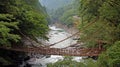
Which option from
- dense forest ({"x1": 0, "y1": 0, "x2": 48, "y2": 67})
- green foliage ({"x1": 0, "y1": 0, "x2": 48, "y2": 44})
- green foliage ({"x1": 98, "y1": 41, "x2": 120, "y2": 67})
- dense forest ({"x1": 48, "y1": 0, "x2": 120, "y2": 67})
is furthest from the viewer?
green foliage ({"x1": 0, "y1": 0, "x2": 48, "y2": 44})

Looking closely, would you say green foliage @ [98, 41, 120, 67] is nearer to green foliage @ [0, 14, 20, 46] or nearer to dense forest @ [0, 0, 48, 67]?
green foliage @ [0, 14, 20, 46]

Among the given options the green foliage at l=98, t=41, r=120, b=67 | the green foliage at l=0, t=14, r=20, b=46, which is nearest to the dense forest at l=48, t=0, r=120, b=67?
the green foliage at l=98, t=41, r=120, b=67

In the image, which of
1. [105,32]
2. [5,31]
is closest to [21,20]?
[5,31]

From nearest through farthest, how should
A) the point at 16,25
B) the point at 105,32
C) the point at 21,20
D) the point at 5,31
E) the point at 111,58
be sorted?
1. the point at 111,58
2. the point at 5,31
3. the point at 16,25
4. the point at 105,32
5. the point at 21,20

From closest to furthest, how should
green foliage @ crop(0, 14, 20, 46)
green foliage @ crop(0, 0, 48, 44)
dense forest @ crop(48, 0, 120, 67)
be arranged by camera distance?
dense forest @ crop(48, 0, 120, 67), green foliage @ crop(0, 14, 20, 46), green foliage @ crop(0, 0, 48, 44)

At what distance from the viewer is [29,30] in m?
26.0

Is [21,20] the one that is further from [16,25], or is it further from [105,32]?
[105,32]

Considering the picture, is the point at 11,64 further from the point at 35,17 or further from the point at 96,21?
the point at 96,21

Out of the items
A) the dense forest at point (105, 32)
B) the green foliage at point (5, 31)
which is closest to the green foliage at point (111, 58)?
the dense forest at point (105, 32)

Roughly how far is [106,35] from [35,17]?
20.7 feet

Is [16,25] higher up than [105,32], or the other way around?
[16,25]

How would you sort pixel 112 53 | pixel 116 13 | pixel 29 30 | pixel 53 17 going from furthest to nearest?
1. pixel 53 17
2. pixel 29 30
3. pixel 116 13
4. pixel 112 53

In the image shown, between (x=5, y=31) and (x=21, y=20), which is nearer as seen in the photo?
(x=5, y=31)

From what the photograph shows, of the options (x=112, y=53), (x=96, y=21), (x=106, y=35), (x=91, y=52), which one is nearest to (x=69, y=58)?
(x=112, y=53)
